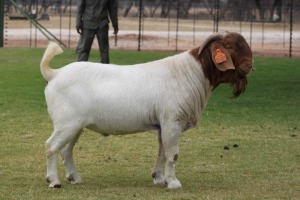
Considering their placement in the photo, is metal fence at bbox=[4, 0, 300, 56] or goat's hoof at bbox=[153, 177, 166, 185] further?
metal fence at bbox=[4, 0, 300, 56]

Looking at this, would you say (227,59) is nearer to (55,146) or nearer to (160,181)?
(160,181)

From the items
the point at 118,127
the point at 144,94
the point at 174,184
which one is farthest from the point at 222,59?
the point at 174,184

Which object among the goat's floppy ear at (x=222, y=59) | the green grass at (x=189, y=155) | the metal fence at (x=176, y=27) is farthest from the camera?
the metal fence at (x=176, y=27)

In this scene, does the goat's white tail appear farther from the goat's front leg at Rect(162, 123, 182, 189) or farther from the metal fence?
the metal fence

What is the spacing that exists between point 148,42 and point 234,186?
1164 inches

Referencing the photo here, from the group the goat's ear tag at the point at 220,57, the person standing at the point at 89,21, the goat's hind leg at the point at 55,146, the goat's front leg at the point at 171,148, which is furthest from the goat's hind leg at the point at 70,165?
the person standing at the point at 89,21

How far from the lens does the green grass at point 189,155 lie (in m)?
9.85

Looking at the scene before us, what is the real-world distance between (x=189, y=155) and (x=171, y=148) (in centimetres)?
230

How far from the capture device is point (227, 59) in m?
9.99

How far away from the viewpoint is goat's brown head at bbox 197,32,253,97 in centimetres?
999

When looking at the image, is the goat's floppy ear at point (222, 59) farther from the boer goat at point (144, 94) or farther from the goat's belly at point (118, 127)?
the goat's belly at point (118, 127)

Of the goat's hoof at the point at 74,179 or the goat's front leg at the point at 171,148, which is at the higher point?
the goat's front leg at the point at 171,148

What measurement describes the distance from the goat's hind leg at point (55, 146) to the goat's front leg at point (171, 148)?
3.08ft

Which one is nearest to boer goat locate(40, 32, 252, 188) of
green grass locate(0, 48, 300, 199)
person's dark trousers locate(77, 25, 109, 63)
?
green grass locate(0, 48, 300, 199)
